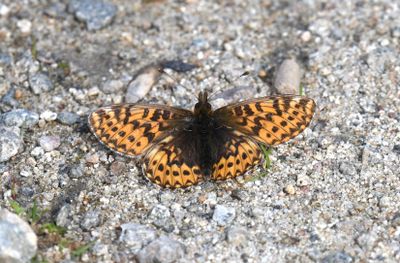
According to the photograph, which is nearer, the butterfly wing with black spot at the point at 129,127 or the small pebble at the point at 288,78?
the butterfly wing with black spot at the point at 129,127

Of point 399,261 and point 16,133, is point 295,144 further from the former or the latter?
point 16,133

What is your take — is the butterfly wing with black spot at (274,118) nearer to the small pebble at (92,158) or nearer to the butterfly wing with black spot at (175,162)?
the butterfly wing with black spot at (175,162)

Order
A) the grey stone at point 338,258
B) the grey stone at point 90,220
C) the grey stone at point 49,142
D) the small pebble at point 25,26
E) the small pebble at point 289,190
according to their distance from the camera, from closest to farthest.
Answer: the grey stone at point 338,258
the grey stone at point 90,220
the small pebble at point 289,190
the grey stone at point 49,142
the small pebble at point 25,26

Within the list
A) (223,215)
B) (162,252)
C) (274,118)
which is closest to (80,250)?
(162,252)

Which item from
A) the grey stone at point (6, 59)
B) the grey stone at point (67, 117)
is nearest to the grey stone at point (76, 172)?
the grey stone at point (67, 117)

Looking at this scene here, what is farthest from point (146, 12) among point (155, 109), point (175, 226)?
point (175, 226)

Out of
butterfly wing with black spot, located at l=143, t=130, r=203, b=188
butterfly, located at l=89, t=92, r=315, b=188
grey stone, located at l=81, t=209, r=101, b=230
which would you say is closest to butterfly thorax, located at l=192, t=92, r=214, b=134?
butterfly, located at l=89, t=92, r=315, b=188
